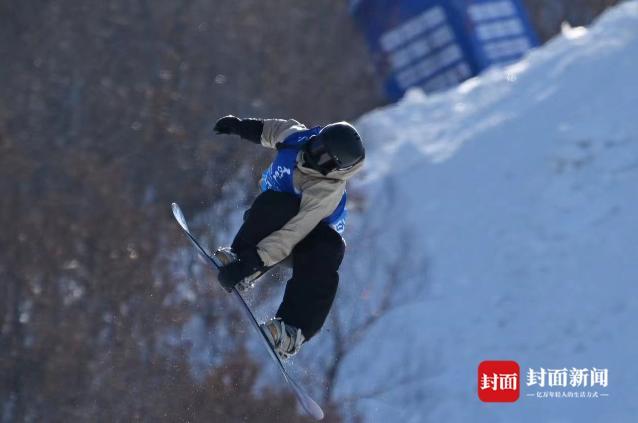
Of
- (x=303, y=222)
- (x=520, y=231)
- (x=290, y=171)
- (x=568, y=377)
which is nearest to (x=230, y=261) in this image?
(x=303, y=222)

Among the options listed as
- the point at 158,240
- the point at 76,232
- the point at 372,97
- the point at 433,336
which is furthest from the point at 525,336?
the point at 372,97

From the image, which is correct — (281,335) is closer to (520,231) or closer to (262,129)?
(262,129)

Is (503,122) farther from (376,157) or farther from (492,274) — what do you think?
(492,274)

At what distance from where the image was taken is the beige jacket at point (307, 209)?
6.17 m

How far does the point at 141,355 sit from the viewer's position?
11.0m

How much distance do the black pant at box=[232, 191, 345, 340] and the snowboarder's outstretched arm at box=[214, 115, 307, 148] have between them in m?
0.35

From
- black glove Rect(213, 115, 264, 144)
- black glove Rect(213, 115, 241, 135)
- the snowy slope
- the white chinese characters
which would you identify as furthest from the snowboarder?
the white chinese characters

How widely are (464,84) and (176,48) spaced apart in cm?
454

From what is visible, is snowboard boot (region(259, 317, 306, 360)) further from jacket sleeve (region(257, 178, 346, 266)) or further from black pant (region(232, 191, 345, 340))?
jacket sleeve (region(257, 178, 346, 266))

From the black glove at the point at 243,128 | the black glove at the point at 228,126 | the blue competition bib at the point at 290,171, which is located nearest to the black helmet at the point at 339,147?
the blue competition bib at the point at 290,171

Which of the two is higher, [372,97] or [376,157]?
[376,157]

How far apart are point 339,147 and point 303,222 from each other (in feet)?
1.55

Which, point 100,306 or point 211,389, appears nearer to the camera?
point 211,389

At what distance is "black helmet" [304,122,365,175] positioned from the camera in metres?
6.01
